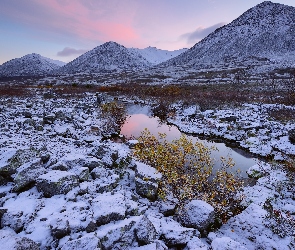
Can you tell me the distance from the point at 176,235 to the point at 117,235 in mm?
1924

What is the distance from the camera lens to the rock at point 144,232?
6543 mm

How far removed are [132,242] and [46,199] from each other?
12.2ft

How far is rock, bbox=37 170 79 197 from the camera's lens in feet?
28.1

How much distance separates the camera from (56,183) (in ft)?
28.3

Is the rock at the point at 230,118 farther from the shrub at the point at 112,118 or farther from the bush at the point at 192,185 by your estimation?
the bush at the point at 192,185

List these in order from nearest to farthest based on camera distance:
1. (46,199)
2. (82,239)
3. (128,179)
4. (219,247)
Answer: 1. (82,239)
2. (219,247)
3. (46,199)
4. (128,179)

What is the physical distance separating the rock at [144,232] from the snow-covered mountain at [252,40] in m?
118

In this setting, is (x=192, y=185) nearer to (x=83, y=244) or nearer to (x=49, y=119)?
(x=83, y=244)

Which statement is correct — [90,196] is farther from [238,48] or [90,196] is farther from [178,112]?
[238,48]

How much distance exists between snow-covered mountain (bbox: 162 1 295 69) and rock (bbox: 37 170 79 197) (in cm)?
11712

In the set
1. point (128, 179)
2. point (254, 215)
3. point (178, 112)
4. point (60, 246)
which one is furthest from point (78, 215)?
point (178, 112)

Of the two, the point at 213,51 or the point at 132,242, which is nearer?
the point at 132,242

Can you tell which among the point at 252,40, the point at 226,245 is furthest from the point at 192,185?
the point at 252,40

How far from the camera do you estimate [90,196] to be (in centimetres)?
873
